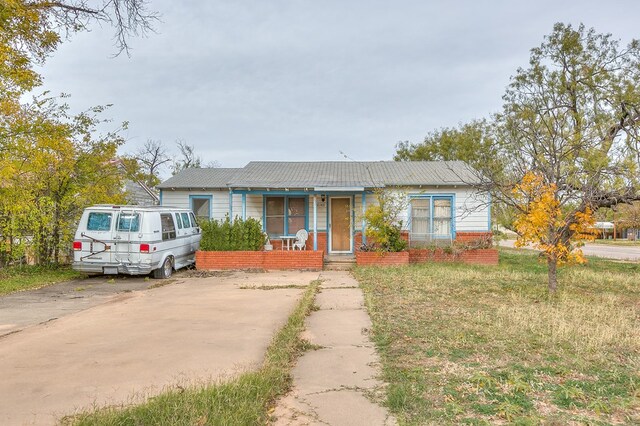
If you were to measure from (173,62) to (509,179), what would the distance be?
34.1 ft

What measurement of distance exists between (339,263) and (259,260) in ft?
8.55

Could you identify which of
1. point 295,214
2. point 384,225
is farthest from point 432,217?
point 295,214

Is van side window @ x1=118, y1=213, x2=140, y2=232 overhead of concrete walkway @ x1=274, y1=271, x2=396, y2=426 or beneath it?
overhead

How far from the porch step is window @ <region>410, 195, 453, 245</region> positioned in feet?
9.98

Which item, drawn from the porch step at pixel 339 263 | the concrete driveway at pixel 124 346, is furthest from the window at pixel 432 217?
the concrete driveway at pixel 124 346

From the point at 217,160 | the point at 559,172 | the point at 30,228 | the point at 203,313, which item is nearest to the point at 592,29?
the point at 559,172

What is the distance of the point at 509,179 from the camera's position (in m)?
9.71

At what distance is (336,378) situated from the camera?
4062 mm

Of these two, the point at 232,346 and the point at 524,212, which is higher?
the point at 524,212

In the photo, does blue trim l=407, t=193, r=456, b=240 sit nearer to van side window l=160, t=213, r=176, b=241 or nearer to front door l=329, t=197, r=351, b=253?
front door l=329, t=197, r=351, b=253

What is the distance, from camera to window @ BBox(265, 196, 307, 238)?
1661 centimetres

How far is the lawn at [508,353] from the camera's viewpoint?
10.8 feet

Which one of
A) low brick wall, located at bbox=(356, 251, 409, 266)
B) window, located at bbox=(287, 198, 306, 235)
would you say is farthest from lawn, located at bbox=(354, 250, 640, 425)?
window, located at bbox=(287, 198, 306, 235)

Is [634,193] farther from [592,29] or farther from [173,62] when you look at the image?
[592,29]
